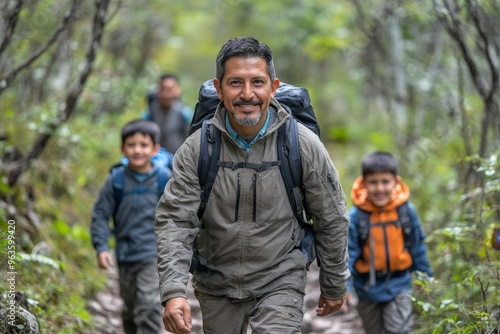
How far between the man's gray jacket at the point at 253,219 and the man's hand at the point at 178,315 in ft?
0.82

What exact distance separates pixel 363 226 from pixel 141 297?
214 cm

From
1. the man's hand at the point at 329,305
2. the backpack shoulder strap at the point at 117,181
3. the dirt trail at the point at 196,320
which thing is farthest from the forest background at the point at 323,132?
the backpack shoulder strap at the point at 117,181

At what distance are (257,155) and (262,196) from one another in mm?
250

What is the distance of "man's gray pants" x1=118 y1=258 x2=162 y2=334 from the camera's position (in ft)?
20.9

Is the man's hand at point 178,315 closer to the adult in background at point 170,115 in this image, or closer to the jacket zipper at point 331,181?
the jacket zipper at point 331,181

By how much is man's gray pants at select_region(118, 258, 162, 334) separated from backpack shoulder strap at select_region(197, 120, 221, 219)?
2490 mm

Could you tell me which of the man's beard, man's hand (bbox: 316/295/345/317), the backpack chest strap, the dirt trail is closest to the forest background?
the dirt trail

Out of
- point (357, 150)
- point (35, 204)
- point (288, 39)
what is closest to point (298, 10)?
point (288, 39)

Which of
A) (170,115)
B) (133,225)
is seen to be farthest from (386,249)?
(170,115)

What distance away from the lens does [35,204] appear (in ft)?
27.7

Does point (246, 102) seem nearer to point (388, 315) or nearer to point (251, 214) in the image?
point (251, 214)

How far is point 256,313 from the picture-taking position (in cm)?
423

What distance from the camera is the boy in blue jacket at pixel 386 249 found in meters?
5.95

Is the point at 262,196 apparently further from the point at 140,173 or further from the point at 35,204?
the point at 35,204
